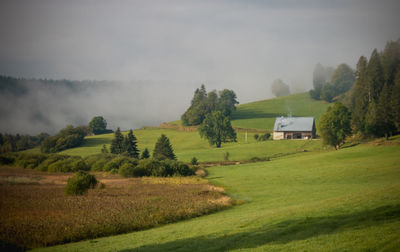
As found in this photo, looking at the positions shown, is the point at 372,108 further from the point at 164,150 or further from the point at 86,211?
the point at 86,211

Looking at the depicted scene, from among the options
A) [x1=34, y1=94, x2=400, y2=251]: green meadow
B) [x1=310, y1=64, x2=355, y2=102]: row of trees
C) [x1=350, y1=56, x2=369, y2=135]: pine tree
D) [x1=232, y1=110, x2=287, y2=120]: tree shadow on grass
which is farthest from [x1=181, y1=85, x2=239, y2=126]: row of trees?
[x1=34, y1=94, x2=400, y2=251]: green meadow

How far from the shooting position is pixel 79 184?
1367 inches

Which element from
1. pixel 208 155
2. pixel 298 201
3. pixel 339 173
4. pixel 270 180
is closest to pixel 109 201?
pixel 298 201

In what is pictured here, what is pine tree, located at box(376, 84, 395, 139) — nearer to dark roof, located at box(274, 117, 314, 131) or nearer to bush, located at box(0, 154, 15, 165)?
dark roof, located at box(274, 117, 314, 131)

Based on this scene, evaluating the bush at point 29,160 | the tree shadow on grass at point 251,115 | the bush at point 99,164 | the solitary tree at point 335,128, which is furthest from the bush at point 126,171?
the tree shadow on grass at point 251,115

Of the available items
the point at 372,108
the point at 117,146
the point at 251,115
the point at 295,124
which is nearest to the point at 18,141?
the point at 117,146

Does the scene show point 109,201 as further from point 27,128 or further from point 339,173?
point 27,128

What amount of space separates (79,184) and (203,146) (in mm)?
74875

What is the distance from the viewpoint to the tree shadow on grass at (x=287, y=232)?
14.5 meters

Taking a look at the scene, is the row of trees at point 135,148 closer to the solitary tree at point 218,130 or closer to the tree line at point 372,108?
the solitary tree at point 218,130

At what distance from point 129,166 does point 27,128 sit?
125152 mm

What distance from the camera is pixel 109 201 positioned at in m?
29.1

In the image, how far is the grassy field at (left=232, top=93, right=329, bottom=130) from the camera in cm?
13152

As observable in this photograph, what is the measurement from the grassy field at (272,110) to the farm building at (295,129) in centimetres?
1681
